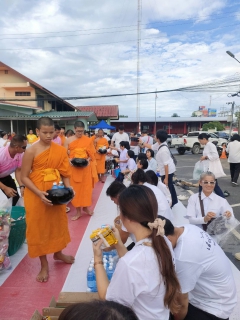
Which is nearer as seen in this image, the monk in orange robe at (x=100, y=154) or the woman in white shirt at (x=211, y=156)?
the woman in white shirt at (x=211, y=156)

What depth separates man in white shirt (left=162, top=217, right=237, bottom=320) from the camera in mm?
1564

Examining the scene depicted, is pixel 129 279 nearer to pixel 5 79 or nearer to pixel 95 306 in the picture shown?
pixel 95 306

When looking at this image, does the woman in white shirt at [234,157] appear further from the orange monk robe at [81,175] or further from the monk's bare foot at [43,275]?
the monk's bare foot at [43,275]

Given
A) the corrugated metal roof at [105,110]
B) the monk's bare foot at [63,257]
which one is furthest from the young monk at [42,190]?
the corrugated metal roof at [105,110]

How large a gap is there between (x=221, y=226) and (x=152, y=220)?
1.85 m

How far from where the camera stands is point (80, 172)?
15.1 feet

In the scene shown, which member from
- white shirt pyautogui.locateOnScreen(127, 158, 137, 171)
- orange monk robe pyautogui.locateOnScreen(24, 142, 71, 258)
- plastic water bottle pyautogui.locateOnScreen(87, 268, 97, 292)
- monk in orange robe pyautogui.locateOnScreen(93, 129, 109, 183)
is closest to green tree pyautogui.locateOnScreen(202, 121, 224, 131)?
monk in orange robe pyautogui.locateOnScreen(93, 129, 109, 183)

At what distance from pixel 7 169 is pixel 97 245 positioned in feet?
7.76

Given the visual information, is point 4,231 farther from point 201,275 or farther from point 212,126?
point 212,126

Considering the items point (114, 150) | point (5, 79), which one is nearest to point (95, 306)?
point (114, 150)

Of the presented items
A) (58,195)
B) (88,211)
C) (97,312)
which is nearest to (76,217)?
(88,211)

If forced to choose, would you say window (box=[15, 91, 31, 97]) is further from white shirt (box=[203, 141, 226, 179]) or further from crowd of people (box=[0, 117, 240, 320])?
crowd of people (box=[0, 117, 240, 320])

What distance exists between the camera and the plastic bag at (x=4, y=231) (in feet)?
9.25

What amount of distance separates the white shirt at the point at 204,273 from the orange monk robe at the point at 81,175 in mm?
3073
